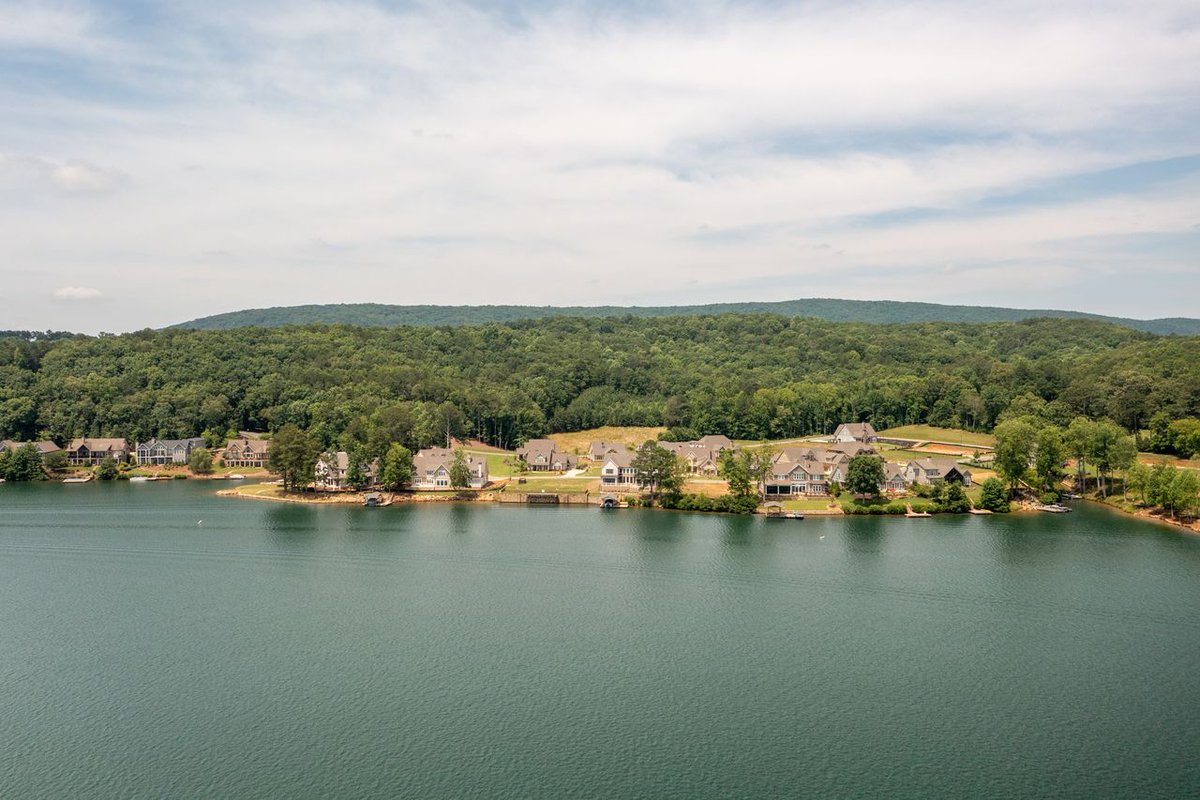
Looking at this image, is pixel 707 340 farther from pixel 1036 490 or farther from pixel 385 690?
pixel 385 690

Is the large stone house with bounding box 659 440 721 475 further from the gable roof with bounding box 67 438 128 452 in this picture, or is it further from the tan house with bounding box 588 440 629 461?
the gable roof with bounding box 67 438 128 452

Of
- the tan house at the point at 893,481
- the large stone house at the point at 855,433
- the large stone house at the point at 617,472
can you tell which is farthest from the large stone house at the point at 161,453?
the tan house at the point at 893,481

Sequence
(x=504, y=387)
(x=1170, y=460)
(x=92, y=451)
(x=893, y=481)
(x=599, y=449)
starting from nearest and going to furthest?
1. (x=893, y=481)
2. (x=1170, y=460)
3. (x=599, y=449)
4. (x=92, y=451)
5. (x=504, y=387)

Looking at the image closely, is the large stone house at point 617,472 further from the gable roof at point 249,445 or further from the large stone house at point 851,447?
the gable roof at point 249,445

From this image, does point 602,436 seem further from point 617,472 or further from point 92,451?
point 92,451

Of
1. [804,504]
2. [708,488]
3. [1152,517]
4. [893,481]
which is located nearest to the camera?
[1152,517]

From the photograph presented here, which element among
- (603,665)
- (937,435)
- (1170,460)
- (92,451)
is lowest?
(603,665)

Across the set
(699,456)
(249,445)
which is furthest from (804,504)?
(249,445)
